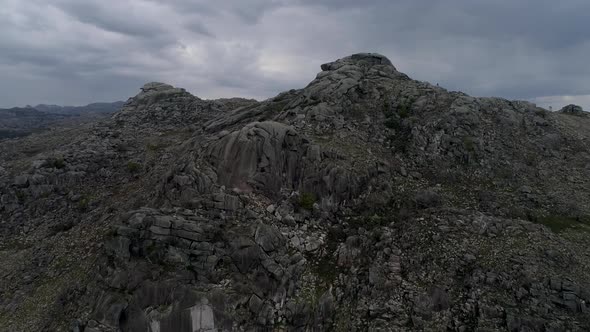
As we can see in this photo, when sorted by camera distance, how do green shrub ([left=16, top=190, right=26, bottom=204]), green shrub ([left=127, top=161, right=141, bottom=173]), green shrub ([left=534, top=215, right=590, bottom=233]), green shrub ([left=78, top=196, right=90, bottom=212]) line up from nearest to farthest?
green shrub ([left=534, top=215, right=590, bottom=233]) → green shrub ([left=78, top=196, right=90, bottom=212]) → green shrub ([left=16, top=190, right=26, bottom=204]) → green shrub ([left=127, top=161, right=141, bottom=173])

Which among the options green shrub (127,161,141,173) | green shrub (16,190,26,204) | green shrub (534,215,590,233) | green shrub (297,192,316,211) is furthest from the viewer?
green shrub (127,161,141,173)

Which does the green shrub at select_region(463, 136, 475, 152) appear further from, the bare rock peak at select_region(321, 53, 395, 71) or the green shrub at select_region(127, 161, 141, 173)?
the green shrub at select_region(127, 161, 141, 173)

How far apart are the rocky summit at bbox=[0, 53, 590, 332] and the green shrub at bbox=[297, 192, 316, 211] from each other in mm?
71

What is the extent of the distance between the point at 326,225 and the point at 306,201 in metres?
2.08

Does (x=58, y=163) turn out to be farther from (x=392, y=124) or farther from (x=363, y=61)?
(x=363, y=61)

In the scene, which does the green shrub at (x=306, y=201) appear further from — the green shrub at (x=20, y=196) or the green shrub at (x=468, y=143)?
the green shrub at (x=20, y=196)

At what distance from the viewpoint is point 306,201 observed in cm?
2394

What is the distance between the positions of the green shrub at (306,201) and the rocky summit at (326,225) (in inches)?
2.8

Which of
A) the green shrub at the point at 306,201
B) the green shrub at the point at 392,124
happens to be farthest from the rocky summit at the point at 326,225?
the green shrub at the point at 392,124

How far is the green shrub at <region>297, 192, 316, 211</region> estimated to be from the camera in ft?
78.3

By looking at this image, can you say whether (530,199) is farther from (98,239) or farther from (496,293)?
(98,239)

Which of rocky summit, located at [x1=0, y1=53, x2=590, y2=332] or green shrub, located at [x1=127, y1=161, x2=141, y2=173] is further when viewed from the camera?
green shrub, located at [x1=127, y1=161, x2=141, y2=173]

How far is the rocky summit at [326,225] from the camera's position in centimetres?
1861

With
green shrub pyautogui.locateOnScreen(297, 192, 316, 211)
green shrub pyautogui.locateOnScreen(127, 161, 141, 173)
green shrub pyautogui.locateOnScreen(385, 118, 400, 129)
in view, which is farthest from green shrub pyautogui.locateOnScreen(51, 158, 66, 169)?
green shrub pyautogui.locateOnScreen(385, 118, 400, 129)
